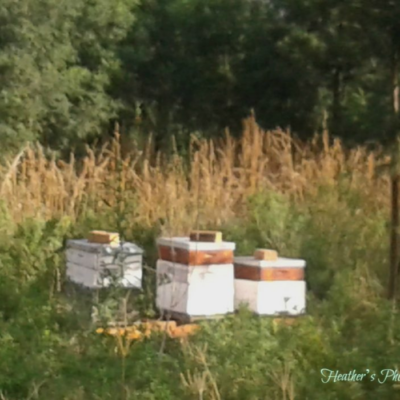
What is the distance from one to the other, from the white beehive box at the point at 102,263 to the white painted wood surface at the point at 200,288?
7.7 inches

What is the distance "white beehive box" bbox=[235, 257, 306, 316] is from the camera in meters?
4.28

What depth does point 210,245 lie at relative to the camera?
13.9 feet

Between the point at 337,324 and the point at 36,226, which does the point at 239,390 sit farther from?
the point at 36,226

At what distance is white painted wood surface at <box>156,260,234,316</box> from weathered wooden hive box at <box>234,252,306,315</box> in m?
0.10

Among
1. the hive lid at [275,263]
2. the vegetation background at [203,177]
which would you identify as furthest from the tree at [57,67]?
the hive lid at [275,263]

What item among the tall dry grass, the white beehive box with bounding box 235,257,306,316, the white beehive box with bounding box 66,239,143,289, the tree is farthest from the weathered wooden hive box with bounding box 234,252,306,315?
the tree

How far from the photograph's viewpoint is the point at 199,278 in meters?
4.22

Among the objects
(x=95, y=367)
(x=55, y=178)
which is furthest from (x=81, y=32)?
(x=95, y=367)

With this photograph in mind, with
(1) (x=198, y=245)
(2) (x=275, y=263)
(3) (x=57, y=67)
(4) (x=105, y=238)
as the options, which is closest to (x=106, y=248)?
(4) (x=105, y=238)

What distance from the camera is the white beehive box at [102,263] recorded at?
14.1 feet

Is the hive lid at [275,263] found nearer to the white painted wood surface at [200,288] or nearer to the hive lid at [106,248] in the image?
the white painted wood surface at [200,288]

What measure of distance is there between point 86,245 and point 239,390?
1.55 meters

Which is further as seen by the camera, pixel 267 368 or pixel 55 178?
pixel 55 178

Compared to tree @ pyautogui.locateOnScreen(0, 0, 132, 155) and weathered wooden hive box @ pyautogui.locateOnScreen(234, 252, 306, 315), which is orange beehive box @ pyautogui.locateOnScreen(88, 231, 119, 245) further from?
tree @ pyautogui.locateOnScreen(0, 0, 132, 155)
